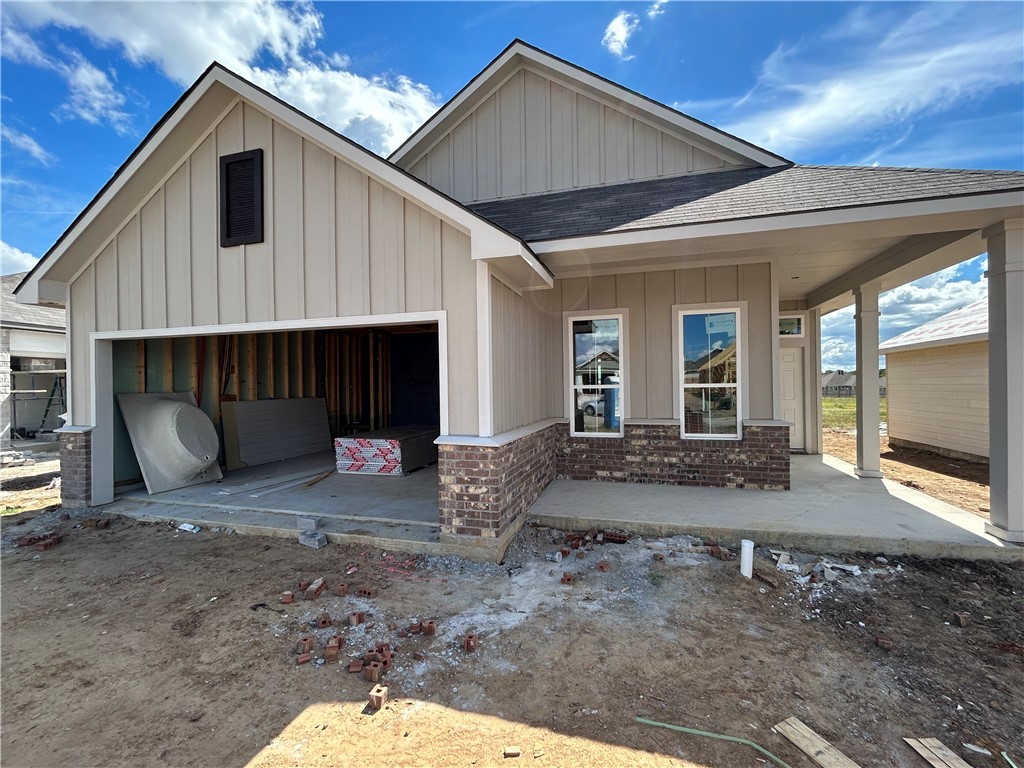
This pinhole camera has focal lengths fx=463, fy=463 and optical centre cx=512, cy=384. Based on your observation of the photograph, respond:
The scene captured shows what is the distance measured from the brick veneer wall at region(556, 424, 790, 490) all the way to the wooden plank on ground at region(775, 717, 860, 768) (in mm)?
4480

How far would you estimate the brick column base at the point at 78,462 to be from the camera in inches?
250

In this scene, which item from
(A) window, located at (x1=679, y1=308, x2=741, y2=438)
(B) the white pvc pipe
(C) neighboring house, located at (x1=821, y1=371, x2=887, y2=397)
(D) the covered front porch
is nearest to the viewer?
(B) the white pvc pipe

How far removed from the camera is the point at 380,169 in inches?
189

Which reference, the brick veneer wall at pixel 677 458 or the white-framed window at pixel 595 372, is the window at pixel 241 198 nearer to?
the white-framed window at pixel 595 372

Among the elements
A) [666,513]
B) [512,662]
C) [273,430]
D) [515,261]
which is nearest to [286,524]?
[512,662]

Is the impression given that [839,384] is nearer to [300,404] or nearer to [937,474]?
[937,474]

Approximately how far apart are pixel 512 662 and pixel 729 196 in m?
5.59

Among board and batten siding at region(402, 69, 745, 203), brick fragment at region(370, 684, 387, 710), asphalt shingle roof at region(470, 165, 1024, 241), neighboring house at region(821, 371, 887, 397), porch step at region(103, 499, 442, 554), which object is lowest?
brick fragment at region(370, 684, 387, 710)

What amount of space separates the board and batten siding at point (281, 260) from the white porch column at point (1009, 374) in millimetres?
5168

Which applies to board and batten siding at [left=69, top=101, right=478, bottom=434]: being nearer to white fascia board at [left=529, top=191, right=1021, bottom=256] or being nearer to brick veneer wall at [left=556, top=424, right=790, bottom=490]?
white fascia board at [left=529, top=191, right=1021, bottom=256]

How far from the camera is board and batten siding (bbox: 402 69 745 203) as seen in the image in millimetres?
7340

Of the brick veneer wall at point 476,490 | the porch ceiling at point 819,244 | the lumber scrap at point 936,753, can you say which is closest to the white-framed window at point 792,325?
the porch ceiling at point 819,244

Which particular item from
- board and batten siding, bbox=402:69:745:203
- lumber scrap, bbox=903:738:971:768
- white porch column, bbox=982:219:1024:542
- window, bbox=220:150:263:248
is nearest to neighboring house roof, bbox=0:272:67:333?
window, bbox=220:150:263:248

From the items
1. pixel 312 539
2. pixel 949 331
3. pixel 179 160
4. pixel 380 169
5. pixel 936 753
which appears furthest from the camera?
pixel 949 331
